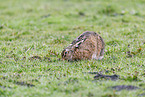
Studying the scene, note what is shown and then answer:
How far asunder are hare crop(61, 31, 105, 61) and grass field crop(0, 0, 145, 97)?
0.91ft

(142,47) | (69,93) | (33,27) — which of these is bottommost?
(69,93)

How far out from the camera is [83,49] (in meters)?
9.90

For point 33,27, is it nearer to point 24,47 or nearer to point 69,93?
point 24,47

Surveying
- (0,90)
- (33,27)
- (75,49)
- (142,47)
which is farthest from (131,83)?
(33,27)

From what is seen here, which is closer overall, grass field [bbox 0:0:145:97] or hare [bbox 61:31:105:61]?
grass field [bbox 0:0:145:97]

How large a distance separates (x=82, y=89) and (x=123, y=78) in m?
1.69

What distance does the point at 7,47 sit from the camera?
40.6 ft

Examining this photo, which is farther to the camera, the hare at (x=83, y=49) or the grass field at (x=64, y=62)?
the hare at (x=83, y=49)

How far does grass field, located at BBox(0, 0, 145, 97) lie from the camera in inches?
286

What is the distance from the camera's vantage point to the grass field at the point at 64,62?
7270 millimetres

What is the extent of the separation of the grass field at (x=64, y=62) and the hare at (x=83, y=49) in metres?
0.28

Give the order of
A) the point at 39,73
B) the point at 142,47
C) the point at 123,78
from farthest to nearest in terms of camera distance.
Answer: the point at 142,47
the point at 39,73
the point at 123,78

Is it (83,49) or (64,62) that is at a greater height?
(83,49)

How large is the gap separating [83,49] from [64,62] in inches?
36.0
